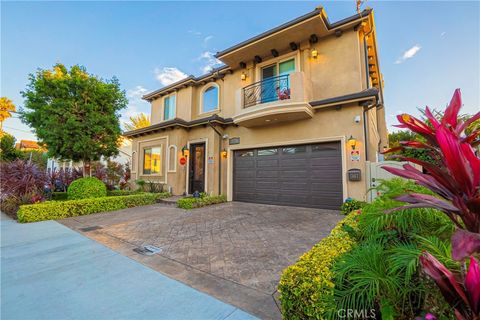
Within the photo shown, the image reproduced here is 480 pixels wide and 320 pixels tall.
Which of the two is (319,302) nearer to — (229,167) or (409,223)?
(409,223)

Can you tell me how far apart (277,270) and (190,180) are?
8557 mm

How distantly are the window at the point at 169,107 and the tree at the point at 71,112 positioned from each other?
3636 mm

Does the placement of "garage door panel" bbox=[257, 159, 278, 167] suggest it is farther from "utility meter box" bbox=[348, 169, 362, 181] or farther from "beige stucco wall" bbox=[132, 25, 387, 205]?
"utility meter box" bbox=[348, 169, 362, 181]

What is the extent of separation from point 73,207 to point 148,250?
5.48 metres

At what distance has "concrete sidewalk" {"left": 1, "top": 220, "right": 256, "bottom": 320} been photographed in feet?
7.23

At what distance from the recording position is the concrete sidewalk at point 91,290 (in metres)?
2.21

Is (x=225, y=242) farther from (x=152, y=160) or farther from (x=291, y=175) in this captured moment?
(x=152, y=160)

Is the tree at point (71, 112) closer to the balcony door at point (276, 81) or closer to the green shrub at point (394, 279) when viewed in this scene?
the balcony door at point (276, 81)

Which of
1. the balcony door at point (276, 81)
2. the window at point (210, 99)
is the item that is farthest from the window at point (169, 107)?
the balcony door at point (276, 81)

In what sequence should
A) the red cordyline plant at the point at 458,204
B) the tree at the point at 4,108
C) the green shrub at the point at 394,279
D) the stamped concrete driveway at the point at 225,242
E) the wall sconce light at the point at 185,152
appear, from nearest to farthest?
the red cordyline plant at the point at 458,204 < the green shrub at the point at 394,279 < the stamped concrete driveway at the point at 225,242 < the wall sconce light at the point at 185,152 < the tree at the point at 4,108

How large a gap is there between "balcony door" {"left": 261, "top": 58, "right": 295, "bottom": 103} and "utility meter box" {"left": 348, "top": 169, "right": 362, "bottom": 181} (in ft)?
12.4

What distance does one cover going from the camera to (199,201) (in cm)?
878

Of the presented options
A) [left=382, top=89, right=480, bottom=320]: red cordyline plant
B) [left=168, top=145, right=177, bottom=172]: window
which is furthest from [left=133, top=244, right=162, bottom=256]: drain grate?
[left=168, top=145, right=177, bottom=172]: window

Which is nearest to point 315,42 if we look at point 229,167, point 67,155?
point 229,167
